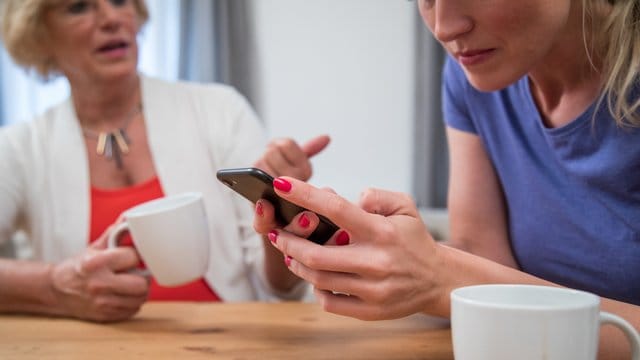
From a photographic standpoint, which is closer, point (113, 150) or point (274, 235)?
point (274, 235)

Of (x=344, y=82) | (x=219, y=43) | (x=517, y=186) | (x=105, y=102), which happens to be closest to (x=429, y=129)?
(x=344, y=82)

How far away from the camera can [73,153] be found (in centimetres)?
146

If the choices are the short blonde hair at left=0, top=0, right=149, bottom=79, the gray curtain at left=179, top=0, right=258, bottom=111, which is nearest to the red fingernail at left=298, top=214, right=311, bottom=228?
the short blonde hair at left=0, top=0, right=149, bottom=79

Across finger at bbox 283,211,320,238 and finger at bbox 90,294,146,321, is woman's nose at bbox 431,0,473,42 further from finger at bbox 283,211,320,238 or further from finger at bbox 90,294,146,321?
finger at bbox 90,294,146,321

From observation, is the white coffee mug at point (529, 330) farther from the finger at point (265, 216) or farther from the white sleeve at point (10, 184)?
the white sleeve at point (10, 184)

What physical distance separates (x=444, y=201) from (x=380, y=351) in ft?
6.37

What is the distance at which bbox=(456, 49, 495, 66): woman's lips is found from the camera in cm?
80

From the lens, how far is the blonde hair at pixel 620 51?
0.79 meters

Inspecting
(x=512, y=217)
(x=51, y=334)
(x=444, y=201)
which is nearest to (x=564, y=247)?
Result: (x=512, y=217)

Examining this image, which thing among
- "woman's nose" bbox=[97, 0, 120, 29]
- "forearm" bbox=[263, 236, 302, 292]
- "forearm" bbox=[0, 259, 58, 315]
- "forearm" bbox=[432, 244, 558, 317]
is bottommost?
"forearm" bbox=[263, 236, 302, 292]

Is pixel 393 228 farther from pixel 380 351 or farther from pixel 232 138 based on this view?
pixel 232 138

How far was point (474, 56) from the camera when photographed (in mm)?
809

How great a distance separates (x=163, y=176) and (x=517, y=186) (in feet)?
2.48

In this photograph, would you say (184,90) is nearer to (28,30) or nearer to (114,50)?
(114,50)
